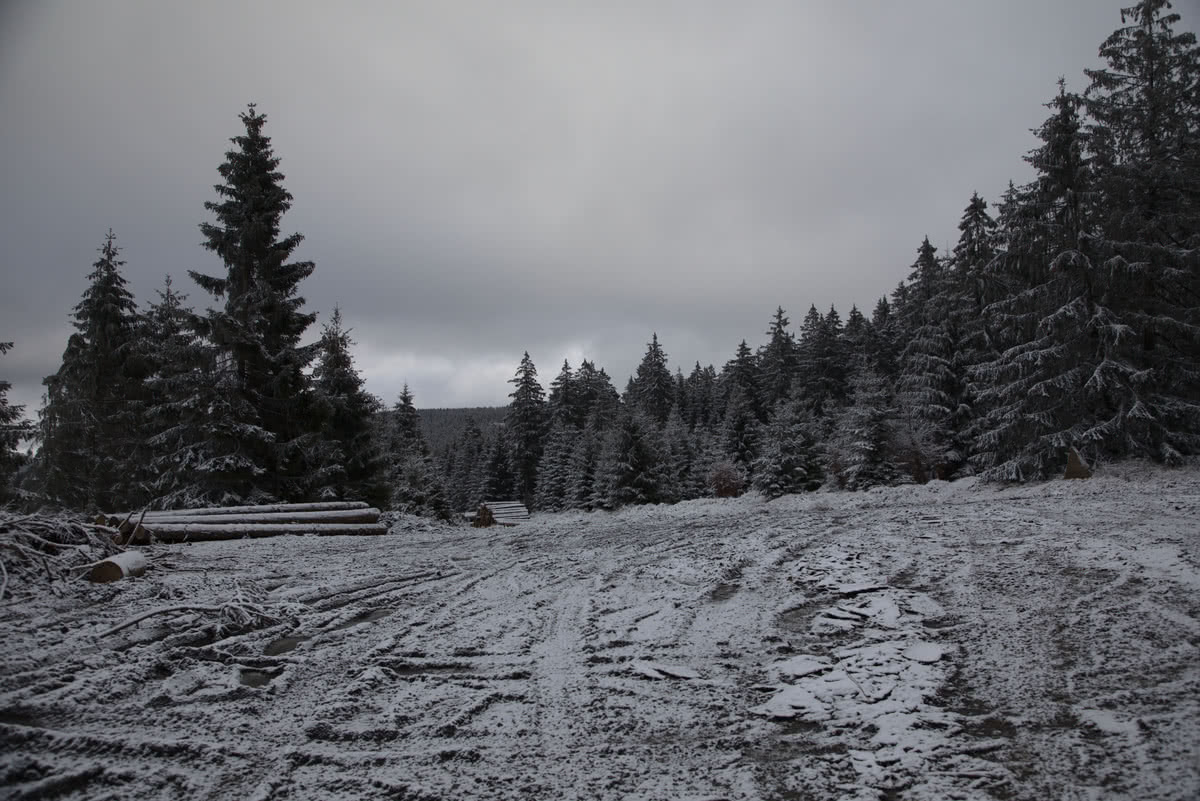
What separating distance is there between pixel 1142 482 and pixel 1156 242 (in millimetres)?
7641

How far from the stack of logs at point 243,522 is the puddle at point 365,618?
5.30m

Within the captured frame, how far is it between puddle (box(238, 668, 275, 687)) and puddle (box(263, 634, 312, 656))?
323 millimetres

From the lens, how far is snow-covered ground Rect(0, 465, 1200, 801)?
2.53m

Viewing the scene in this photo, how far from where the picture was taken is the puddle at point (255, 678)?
3688 millimetres

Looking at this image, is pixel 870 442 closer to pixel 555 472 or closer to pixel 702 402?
pixel 555 472

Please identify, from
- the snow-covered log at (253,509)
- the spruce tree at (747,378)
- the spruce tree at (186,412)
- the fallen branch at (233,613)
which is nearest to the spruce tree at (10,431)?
the spruce tree at (186,412)

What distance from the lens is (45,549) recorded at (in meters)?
5.96

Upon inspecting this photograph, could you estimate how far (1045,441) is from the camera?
1537 centimetres

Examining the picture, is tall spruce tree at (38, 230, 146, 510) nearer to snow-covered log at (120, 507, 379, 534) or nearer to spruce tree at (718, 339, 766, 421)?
snow-covered log at (120, 507, 379, 534)

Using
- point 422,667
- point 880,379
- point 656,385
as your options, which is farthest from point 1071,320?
point 656,385

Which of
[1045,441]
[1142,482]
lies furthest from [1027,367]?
[1142,482]

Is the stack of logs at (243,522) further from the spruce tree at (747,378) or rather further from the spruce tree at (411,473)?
the spruce tree at (747,378)

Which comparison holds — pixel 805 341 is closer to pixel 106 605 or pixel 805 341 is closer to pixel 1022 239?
pixel 1022 239

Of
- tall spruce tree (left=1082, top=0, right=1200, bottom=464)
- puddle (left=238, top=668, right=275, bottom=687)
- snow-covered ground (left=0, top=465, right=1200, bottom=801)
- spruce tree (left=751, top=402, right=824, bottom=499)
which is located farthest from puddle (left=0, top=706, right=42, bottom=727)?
spruce tree (left=751, top=402, right=824, bottom=499)
